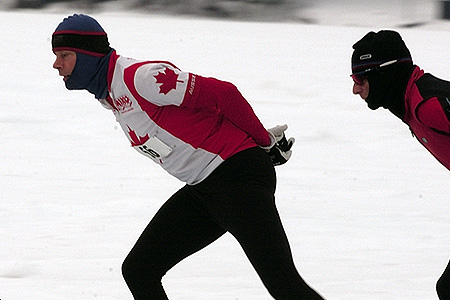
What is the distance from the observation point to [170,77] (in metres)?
2.54

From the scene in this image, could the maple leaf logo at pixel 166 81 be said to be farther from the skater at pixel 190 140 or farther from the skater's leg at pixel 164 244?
the skater's leg at pixel 164 244

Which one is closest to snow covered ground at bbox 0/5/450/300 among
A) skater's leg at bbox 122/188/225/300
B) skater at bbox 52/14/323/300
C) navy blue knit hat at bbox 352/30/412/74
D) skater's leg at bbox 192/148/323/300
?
skater's leg at bbox 122/188/225/300

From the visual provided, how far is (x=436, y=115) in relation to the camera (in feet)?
7.88

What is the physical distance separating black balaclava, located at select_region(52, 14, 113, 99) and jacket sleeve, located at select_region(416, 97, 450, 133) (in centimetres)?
99

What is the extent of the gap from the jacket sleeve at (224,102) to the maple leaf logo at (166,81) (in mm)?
65

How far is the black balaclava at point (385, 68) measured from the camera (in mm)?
2600

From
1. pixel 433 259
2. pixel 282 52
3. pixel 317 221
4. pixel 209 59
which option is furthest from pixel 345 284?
pixel 282 52

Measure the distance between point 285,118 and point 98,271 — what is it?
162 inches

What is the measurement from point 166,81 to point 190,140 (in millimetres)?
210

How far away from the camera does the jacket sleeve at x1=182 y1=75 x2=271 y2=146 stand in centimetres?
256

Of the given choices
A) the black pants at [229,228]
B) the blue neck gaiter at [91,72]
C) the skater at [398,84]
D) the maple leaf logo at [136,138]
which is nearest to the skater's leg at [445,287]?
the skater at [398,84]

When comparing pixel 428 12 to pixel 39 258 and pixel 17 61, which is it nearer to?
pixel 17 61

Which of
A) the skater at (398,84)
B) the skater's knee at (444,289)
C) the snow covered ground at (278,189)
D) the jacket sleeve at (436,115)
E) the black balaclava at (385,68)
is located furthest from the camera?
the snow covered ground at (278,189)

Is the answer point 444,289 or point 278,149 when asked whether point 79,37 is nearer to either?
point 278,149
